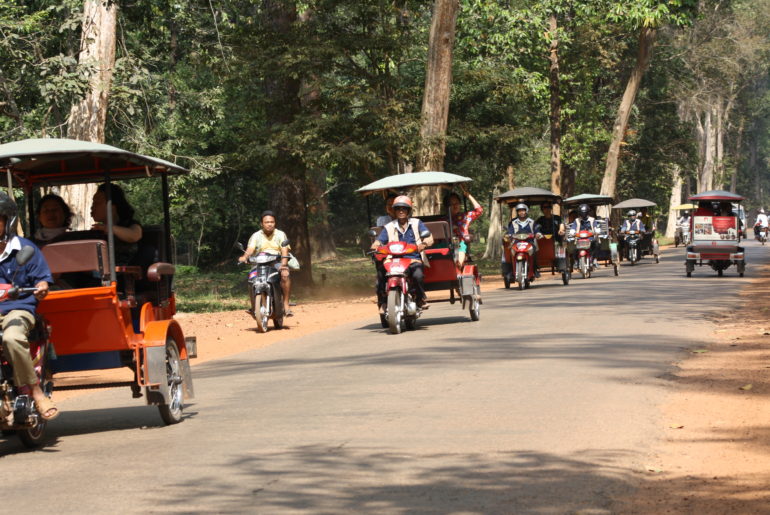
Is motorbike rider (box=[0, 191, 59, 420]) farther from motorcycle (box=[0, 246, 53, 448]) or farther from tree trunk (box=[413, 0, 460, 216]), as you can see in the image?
tree trunk (box=[413, 0, 460, 216])

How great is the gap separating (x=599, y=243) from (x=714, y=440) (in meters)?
A: 29.9

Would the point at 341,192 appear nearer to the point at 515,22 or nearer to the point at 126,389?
the point at 515,22

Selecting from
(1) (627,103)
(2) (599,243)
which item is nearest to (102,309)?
(2) (599,243)

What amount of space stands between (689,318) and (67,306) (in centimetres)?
1175

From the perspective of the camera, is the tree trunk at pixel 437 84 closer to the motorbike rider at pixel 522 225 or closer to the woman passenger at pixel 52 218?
the motorbike rider at pixel 522 225

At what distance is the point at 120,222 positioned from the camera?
10.1 metres

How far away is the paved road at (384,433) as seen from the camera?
6645 millimetres

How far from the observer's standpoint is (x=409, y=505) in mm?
6266

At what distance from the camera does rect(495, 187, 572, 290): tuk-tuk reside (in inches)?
1060

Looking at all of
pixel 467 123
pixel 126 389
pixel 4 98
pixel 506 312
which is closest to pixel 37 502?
pixel 126 389

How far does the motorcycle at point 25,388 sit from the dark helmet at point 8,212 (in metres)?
0.23

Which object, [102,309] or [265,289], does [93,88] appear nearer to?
[265,289]

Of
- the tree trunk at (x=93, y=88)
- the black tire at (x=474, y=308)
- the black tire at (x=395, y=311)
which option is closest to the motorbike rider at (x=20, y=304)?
the black tire at (x=395, y=311)

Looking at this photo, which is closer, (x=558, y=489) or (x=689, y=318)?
(x=558, y=489)
